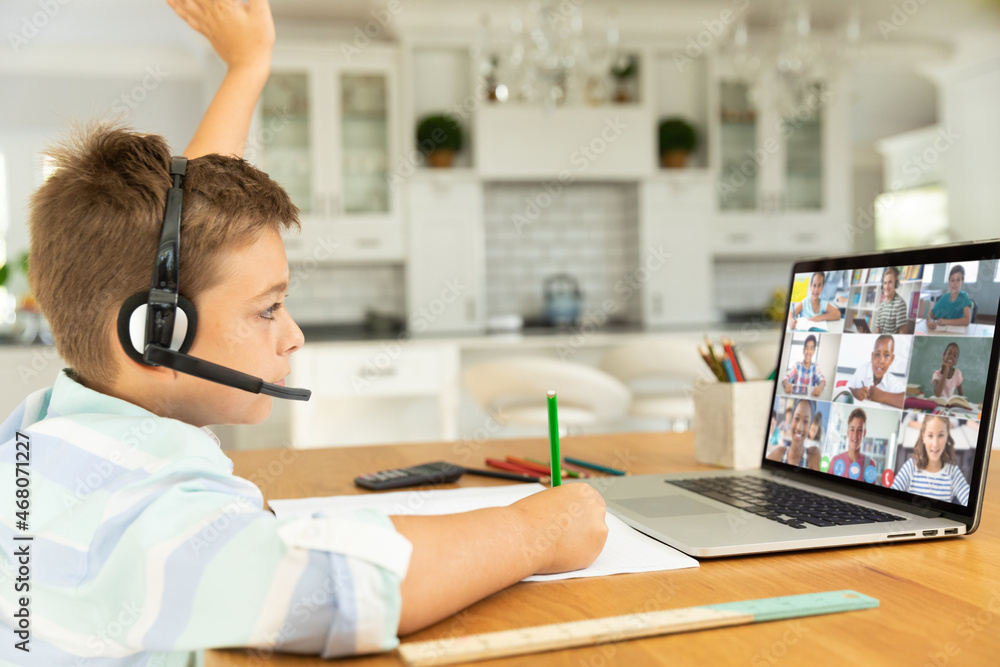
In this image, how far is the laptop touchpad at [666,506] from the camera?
75 cm

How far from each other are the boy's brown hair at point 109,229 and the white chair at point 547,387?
1.91 meters

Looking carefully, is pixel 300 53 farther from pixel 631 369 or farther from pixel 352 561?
pixel 352 561

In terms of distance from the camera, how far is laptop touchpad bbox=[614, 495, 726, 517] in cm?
75

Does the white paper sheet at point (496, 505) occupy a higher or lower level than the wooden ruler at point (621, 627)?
lower

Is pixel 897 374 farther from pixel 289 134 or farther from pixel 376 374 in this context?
pixel 289 134

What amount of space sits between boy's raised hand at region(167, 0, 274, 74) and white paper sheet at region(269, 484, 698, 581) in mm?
610

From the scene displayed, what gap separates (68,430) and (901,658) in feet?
1.69

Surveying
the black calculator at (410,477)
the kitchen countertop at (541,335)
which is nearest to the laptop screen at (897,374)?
the black calculator at (410,477)

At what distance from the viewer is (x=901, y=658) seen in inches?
17.1

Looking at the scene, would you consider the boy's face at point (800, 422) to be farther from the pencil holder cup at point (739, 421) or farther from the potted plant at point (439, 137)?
the potted plant at point (439, 137)

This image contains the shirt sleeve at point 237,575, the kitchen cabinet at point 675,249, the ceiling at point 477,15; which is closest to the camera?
the shirt sleeve at point 237,575

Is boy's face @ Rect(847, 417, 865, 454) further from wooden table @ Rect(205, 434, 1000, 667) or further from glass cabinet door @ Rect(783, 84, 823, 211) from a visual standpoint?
glass cabinet door @ Rect(783, 84, 823, 211)

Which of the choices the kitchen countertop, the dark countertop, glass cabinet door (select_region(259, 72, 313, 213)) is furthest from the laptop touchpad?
glass cabinet door (select_region(259, 72, 313, 213))

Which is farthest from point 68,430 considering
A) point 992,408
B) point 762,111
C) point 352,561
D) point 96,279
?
point 762,111
